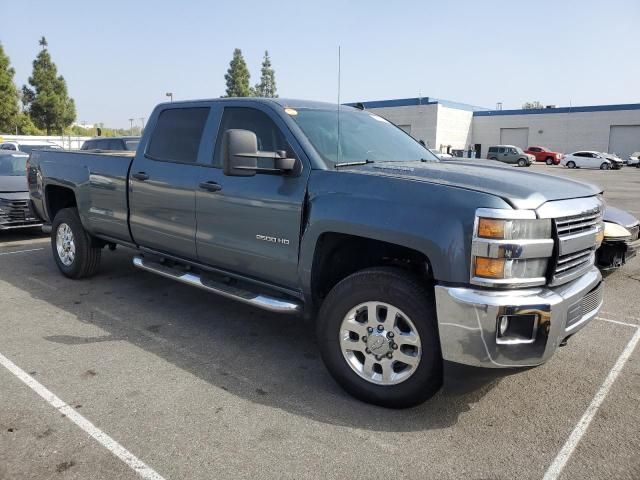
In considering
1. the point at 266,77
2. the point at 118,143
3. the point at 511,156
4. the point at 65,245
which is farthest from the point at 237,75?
the point at 65,245

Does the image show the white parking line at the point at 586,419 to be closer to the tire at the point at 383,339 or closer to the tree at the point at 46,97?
the tire at the point at 383,339

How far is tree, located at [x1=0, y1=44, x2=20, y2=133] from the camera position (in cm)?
3809

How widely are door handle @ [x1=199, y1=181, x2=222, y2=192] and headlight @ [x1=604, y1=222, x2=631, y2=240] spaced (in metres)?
4.46

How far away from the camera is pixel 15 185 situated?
8.99m

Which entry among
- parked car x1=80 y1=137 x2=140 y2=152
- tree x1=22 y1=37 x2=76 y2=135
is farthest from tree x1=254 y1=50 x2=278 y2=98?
parked car x1=80 y1=137 x2=140 y2=152

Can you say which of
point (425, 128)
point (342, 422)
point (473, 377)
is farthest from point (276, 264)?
point (425, 128)

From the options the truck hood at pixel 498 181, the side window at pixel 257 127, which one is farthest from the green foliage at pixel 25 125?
the truck hood at pixel 498 181

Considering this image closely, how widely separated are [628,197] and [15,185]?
1763 centimetres

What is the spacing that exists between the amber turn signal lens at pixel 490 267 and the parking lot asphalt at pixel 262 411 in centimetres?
62

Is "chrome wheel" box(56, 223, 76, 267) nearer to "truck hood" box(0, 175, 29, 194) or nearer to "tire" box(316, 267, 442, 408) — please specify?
"truck hood" box(0, 175, 29, 194)

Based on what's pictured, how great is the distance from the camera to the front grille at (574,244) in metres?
2.98

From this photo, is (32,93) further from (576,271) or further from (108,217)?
(576,271)

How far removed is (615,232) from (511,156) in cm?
4105

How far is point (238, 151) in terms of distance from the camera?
3479 mm
